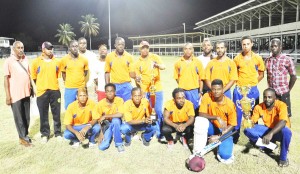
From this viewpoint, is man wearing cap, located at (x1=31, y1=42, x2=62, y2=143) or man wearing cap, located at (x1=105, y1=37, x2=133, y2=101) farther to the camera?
man wearing cap, located at (x1=105, y1=37, x2=133, y2=101)

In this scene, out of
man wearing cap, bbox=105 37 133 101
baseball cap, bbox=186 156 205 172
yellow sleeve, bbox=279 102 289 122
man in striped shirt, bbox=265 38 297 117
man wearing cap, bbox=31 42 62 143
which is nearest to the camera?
baseball cap, bbox=186 156 205 172

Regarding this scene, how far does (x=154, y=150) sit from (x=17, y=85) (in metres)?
3.05

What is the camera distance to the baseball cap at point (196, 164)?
4.33 m

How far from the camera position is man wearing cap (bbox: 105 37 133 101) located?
614 cm

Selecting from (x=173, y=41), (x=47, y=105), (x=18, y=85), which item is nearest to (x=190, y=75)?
(x=47, y=105)

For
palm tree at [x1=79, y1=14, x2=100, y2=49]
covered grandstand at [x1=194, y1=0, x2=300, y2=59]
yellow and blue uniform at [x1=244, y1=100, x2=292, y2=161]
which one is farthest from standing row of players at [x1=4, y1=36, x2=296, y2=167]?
palm tree at [x1=79, y1=14, x2=100, y2=49]

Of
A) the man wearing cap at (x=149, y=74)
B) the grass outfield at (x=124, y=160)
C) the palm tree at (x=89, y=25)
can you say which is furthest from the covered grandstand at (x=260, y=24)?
the palm tree at (x=89, y=25)

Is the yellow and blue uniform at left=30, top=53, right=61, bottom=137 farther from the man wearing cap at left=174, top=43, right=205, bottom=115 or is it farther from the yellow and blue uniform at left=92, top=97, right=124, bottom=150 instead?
the man wearing cap at left=174, top=43, right=205, bottom=115

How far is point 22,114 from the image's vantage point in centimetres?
546

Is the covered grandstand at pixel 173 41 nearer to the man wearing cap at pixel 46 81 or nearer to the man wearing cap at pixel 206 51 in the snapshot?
the man wearing cap at pixel 206 51

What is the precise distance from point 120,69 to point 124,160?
86.8 inches

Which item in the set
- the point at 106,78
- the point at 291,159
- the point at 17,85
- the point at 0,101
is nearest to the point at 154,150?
the point at 106,78

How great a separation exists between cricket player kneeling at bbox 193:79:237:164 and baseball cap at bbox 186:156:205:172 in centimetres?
18

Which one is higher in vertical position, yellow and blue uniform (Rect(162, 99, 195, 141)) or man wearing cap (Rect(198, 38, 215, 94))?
man wearing cap (Rect(198, 38, 215, 94))
